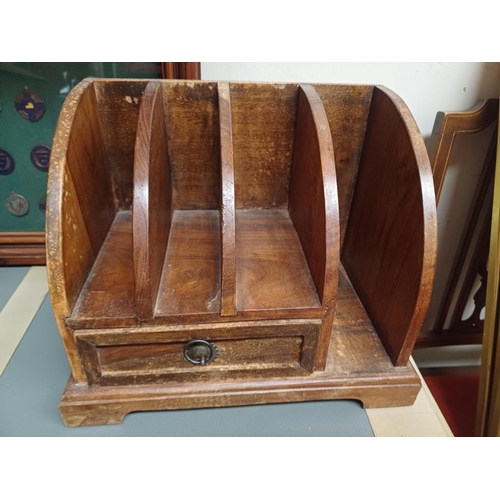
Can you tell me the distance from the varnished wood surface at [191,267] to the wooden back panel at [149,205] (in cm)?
2

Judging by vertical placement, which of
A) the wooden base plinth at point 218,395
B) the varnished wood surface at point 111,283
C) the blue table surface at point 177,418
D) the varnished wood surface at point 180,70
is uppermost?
the varnished wood surface at point 180,70

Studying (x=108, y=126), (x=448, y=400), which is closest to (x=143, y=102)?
(x=108, y=126)

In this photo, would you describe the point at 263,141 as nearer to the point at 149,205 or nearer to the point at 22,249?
the point at 149,205

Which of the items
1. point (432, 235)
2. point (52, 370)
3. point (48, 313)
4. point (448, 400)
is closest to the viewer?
point (432, 235)

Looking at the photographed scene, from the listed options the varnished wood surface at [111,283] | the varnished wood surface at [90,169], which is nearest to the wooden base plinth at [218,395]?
the varnished wood surface at [111,283]

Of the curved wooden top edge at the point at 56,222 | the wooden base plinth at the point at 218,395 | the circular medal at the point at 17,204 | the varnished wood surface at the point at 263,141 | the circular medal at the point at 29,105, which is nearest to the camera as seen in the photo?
the curved wooden top edge at the point at 56,222

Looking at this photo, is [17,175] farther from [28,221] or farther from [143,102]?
[143,102]

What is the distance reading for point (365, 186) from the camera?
0.82 meters

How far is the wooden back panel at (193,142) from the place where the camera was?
74 cm

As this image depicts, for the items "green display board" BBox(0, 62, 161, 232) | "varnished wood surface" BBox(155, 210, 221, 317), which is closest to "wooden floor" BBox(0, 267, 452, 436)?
"green display board" BBox(0, 62, 161, 232)

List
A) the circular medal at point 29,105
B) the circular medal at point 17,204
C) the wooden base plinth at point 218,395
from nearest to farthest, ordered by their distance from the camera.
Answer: the wooden base plinth at point 218,395, the circular medal at point 29,105, the circular medal at point 17,204

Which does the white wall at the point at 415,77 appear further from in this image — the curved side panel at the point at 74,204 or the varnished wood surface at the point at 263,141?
the curved side panel at the point at 74,204

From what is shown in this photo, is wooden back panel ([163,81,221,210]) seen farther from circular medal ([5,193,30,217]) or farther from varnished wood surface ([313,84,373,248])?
circular medal ([5,193,30,217])
